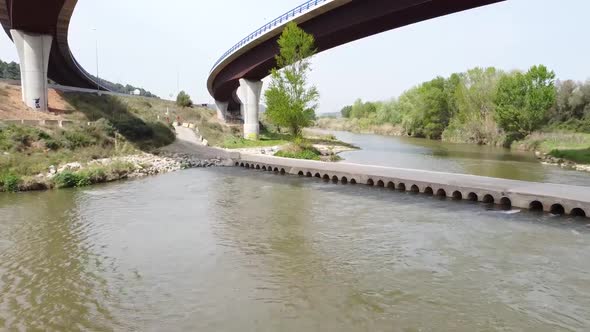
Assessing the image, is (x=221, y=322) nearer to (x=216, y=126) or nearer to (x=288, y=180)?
(x=288, y=180)

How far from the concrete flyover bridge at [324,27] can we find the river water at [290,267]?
18.7 m

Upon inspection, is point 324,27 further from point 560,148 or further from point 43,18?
point 560,148

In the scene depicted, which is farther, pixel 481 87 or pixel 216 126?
pixel 481 87

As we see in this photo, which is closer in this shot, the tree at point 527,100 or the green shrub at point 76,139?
the green shrub at point 76,139

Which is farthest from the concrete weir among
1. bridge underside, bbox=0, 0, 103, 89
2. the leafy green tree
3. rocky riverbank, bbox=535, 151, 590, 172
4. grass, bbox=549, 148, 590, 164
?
the leafy green tree

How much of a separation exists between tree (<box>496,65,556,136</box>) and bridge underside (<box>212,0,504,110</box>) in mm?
30966

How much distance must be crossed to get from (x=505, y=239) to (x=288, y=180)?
18.0m

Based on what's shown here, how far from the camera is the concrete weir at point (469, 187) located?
19.8 metres

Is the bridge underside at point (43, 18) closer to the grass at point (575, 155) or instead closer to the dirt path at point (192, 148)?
the dirt path at point (192, 148)

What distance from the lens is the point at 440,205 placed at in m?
22.0

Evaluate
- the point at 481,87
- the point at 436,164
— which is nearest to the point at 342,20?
the point at 436,164

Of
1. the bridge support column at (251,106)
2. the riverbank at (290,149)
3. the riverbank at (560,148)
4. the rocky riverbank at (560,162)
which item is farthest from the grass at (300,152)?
the riverbank at (560,148)

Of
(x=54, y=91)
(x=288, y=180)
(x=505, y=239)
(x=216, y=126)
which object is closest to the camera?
(x=505, y=239)

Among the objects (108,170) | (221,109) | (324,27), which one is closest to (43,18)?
(108,170)
